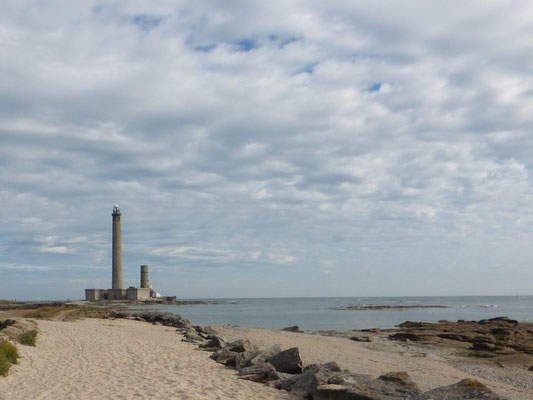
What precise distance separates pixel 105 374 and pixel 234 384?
3320 millimetres

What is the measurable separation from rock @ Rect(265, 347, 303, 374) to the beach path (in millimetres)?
1453

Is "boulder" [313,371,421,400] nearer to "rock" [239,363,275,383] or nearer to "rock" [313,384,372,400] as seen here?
"rock" [313,384,372,400]

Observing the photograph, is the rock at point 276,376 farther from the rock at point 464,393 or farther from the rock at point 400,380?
the rock at point 464,393

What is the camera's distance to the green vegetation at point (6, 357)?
41.4ft

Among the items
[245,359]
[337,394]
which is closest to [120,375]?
[245,359]

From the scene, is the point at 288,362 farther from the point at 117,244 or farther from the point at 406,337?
the point at 117,244

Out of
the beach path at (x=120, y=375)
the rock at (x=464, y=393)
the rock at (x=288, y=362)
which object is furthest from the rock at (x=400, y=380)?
the rock at (x=288, y=362)

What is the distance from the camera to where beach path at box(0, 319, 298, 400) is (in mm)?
11188

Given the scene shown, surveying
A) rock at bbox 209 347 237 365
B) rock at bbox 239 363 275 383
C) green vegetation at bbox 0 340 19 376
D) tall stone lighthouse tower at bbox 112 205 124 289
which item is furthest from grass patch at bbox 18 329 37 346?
tall stone lighthouse tower at bbox 112 205 124 289

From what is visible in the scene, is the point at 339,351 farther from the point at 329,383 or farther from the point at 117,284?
the point at 117,284

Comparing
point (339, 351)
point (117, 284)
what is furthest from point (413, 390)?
point (117, 284)

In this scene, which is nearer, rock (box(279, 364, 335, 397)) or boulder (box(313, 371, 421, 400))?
boulder (box(313, 371, 421, 400))

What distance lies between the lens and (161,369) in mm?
14453

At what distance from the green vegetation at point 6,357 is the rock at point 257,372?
585cm
